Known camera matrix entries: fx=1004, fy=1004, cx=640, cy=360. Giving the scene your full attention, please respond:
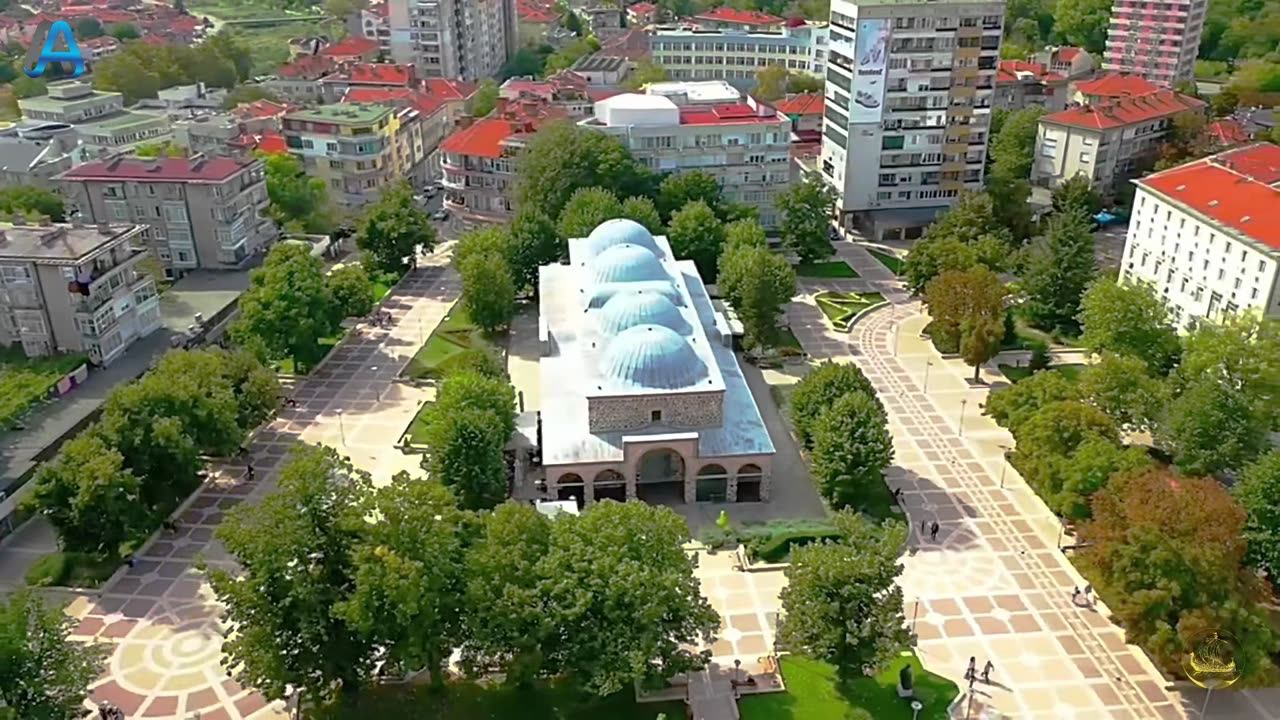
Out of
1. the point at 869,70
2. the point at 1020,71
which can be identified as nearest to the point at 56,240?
the point at 869,70

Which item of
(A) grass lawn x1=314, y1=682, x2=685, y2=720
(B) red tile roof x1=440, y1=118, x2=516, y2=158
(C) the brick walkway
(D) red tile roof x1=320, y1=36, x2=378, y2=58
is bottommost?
(C) the brick walkway

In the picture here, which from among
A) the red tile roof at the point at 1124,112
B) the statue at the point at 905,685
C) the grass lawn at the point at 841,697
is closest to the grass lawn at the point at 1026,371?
the grass lawn at the point at 841,697

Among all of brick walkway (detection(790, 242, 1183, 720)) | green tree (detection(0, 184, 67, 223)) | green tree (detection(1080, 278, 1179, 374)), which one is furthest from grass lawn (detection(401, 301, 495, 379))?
green tree (detection(1080, 278, 1179, 374))

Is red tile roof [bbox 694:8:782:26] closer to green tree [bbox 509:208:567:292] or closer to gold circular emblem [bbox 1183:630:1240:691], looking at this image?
green tree [bbox 509:208:567:292]

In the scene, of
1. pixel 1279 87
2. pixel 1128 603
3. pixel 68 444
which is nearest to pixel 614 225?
pixel 68 444

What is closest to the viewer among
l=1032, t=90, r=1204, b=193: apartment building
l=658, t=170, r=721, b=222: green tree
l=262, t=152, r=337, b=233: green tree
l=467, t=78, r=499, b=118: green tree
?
l=658, t=170, r=721, b=222: green tree

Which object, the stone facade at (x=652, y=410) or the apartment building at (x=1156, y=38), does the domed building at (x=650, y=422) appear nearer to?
the stone facade at (x=652, y=410)
